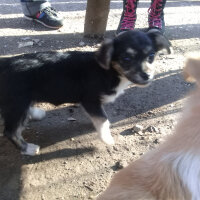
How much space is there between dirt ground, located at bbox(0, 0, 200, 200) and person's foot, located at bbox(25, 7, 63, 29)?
112mm

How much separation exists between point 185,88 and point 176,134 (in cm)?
230

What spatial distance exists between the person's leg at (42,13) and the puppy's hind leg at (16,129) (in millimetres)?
2414

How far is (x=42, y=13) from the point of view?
440 cm

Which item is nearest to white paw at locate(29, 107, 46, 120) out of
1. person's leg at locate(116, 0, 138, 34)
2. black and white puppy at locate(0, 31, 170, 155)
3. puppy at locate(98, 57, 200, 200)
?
black and white puppy at locate(0, 31, 170, 155)

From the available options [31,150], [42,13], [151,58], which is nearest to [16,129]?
[31,150]

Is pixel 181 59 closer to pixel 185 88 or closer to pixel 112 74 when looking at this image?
pixel 185 88

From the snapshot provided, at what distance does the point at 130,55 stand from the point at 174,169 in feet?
4.84

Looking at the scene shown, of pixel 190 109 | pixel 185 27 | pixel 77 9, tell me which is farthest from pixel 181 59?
pixel 190 109

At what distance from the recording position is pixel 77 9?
523cm

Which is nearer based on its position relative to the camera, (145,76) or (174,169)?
(174,169)

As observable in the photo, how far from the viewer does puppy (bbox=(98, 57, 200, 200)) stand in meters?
1.11

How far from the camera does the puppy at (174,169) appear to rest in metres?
1.11

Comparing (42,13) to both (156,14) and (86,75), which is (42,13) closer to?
(156,14)

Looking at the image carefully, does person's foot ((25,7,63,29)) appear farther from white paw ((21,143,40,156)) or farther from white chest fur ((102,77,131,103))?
white paw ((21,143,40,156))
